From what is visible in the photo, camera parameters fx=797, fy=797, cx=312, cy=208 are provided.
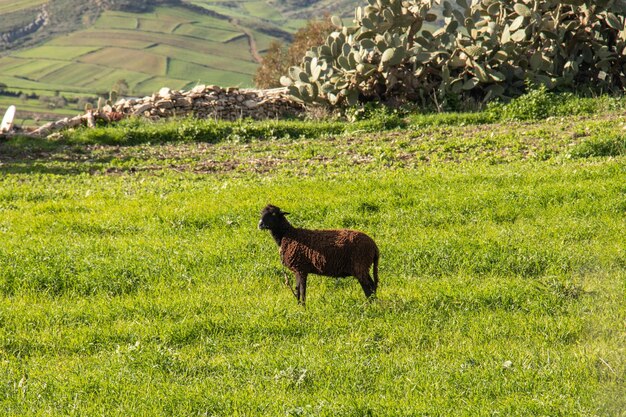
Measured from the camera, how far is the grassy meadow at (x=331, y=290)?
20.1 feet

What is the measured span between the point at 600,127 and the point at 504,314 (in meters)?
9.32

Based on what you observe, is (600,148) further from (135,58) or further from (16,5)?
(16,5)

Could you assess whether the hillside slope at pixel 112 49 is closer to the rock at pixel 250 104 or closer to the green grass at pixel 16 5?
the green grass at pixel 16 5

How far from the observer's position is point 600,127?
15.7m

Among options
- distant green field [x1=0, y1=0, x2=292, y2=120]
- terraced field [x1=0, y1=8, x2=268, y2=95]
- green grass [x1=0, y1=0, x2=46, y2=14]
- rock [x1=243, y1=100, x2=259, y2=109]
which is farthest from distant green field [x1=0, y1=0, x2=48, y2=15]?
rock [x1=243, y1=100, x2=259, y2=109]

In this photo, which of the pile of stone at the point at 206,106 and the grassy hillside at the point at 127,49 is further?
the grassy hillside at the point at 127,49

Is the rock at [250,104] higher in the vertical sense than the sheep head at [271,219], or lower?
lower

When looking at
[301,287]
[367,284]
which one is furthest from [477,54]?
[301,287]

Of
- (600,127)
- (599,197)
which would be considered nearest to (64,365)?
(599,197)

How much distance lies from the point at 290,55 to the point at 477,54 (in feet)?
67.8

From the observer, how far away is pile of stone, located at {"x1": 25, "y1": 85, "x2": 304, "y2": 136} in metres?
21.8

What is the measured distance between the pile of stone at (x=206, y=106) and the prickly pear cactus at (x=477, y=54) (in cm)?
79

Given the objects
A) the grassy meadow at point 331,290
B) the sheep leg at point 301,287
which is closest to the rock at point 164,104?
the grassy meadow at point 331,290

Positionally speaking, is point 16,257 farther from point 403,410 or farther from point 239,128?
point 239,128
